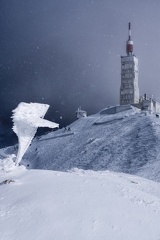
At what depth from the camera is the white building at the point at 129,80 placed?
8888 centimetres

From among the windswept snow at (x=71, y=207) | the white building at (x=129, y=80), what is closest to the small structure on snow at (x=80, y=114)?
the white building at (x=129, y=80)

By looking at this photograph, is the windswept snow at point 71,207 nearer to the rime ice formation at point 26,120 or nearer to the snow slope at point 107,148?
the rime ice formation at point 26,120

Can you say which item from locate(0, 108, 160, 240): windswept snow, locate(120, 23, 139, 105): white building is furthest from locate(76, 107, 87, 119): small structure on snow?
locate(0, 108, 160, 240): windswept snow

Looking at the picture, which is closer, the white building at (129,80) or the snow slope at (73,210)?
the snow slope at (73,210)

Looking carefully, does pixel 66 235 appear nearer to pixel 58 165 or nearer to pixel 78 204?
pixel 78 204

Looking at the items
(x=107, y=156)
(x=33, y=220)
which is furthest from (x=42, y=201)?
(x=107, y=156)

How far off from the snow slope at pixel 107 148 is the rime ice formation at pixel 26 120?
21595 millimetres

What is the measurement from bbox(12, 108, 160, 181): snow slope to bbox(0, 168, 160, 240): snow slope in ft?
71.8

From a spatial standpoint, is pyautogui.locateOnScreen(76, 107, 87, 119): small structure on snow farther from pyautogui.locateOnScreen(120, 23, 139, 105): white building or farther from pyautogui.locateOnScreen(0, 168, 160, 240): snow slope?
pyautogui.locateOnScreen(0, 168, 160, 240): snow slope

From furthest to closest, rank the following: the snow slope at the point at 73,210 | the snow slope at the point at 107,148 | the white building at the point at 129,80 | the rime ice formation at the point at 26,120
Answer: the white building at the point at 129,80 < the snow slope at the point at 107,148 < the rime ice formation at the point at 26,120 < the snow slope at the point at 73,210

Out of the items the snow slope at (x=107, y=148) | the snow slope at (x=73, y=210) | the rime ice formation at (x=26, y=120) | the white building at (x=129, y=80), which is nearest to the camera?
the snow slope at (x=73, y=210)

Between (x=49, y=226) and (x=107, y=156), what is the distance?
39982mm

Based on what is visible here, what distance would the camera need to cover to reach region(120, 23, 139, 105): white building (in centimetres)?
8888

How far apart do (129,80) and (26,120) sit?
3296 inches
